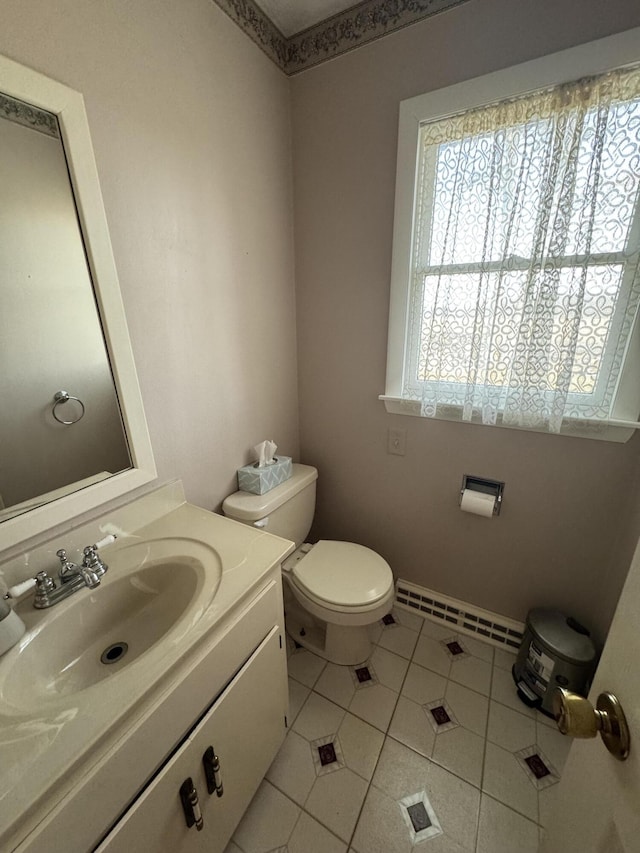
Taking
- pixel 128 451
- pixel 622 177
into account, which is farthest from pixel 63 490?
pixel 622 177

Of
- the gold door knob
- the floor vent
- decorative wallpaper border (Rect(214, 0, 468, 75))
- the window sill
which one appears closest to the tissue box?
the window sill

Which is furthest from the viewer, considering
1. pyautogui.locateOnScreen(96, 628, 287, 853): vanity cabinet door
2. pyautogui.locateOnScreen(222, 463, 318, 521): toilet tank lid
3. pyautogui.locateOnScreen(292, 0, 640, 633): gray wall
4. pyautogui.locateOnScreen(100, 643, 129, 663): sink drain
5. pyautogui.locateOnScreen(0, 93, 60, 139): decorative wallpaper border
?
pyautogui.locateOnScreen(222, 463, 318, 521): toilet tank lid

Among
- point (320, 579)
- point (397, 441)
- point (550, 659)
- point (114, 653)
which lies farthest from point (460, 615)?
point (114, 653)

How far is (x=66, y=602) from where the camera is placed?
0.80 metres

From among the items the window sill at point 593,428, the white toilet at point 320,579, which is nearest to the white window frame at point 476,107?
the window sill at point 593,428

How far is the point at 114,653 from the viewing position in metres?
0.84

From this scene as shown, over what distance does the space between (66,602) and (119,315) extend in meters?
0.75

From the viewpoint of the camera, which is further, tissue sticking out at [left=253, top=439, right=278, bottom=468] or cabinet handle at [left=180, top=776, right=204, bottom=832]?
tissue sticking out at [left=253, top=439, right=278, bottom=468]

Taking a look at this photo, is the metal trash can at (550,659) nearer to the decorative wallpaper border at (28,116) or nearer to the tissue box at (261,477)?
the tissue box at (261,477)

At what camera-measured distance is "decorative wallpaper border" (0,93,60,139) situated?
72cm

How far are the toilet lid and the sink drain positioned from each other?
64 cm

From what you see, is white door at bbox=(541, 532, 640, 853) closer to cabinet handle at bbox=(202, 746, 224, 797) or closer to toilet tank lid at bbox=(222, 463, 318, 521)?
cabinet handle at bbox=(202, 746, 224, 797)

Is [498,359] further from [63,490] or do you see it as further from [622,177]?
[63,490]

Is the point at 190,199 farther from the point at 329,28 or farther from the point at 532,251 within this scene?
the point at 532,251
